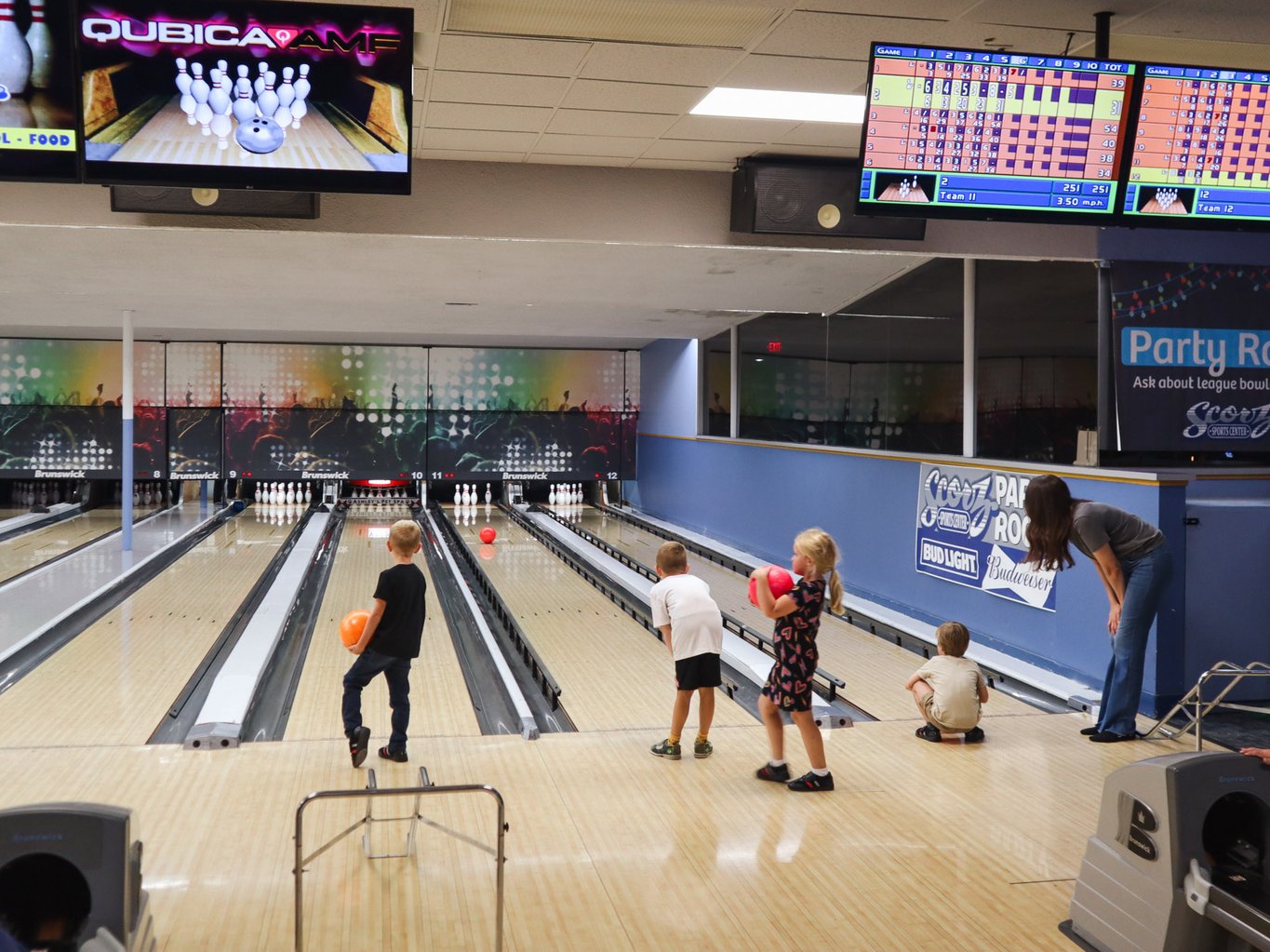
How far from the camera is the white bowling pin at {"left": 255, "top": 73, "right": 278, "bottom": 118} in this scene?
110 inches

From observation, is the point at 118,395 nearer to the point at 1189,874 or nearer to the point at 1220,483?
the point at 1220,483

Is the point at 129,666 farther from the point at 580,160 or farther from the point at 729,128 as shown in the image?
the point at 729,128

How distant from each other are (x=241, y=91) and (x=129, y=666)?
4258mm

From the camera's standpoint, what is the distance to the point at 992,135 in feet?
10.2

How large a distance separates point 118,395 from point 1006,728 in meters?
12.7

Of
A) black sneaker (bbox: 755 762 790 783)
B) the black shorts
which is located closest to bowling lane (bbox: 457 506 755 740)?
the black shorts

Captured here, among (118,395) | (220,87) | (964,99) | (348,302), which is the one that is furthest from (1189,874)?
(118,395)

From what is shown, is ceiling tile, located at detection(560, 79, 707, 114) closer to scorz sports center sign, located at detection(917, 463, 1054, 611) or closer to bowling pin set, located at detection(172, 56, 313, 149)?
bowling pin set, located at detection(172, 56, 313, 149)

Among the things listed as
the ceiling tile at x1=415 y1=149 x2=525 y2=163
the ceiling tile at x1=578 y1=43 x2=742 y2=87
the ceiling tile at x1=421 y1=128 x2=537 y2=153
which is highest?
the ceiling tile at x1=578 y1=43 x2=742 y2=87

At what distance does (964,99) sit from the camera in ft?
10.1

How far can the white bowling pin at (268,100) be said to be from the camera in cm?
279

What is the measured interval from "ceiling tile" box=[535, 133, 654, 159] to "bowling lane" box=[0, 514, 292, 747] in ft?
9.52

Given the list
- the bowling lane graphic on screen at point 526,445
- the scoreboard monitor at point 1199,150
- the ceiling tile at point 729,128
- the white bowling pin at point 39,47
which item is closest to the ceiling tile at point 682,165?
the ceiling tile at point 729,128

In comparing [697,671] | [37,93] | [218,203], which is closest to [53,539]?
[218,203]
